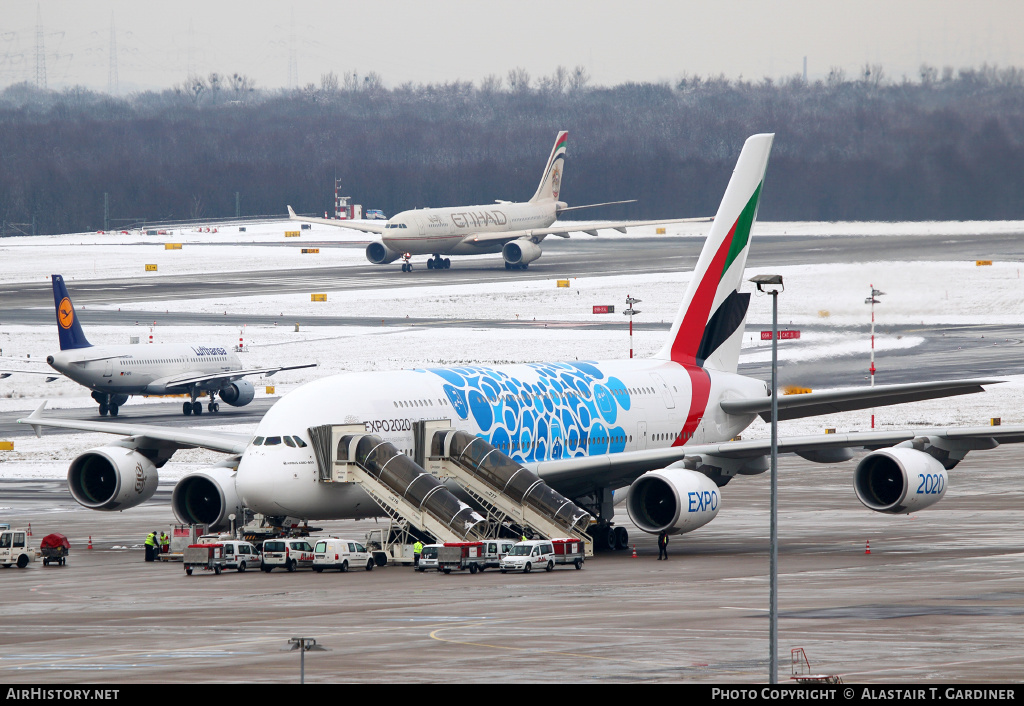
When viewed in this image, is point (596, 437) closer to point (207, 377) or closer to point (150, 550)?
point (150, 550)

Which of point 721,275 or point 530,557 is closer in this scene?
point 530,557

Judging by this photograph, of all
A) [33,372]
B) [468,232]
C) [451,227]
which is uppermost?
[451,227]

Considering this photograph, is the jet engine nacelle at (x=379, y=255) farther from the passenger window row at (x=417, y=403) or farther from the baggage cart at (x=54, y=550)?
the baggage cart at (x=54, y=550)

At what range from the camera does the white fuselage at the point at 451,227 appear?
407ft

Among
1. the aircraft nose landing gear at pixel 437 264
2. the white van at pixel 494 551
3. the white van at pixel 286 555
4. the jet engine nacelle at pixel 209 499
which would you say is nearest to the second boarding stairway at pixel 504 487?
the white van at pixel 494 551

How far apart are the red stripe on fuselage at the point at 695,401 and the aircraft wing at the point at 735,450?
192 inches

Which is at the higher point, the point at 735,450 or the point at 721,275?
the point at 721,275

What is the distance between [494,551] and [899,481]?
10.0 metres

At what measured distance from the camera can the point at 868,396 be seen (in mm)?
39469

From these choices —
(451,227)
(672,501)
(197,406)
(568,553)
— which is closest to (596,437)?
(672,501)

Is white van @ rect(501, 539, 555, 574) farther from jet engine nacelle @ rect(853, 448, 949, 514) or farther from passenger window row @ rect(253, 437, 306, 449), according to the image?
jet engine nacelle @ rect(853, 448, 949, 514)

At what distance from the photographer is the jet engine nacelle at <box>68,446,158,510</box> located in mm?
41906

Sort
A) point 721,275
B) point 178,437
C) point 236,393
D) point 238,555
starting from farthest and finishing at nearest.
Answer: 1. point 236,393
2. point 721,275
3. point 178,437
4. point 238,555

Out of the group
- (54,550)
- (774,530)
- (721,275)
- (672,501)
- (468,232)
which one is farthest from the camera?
(468,232)
